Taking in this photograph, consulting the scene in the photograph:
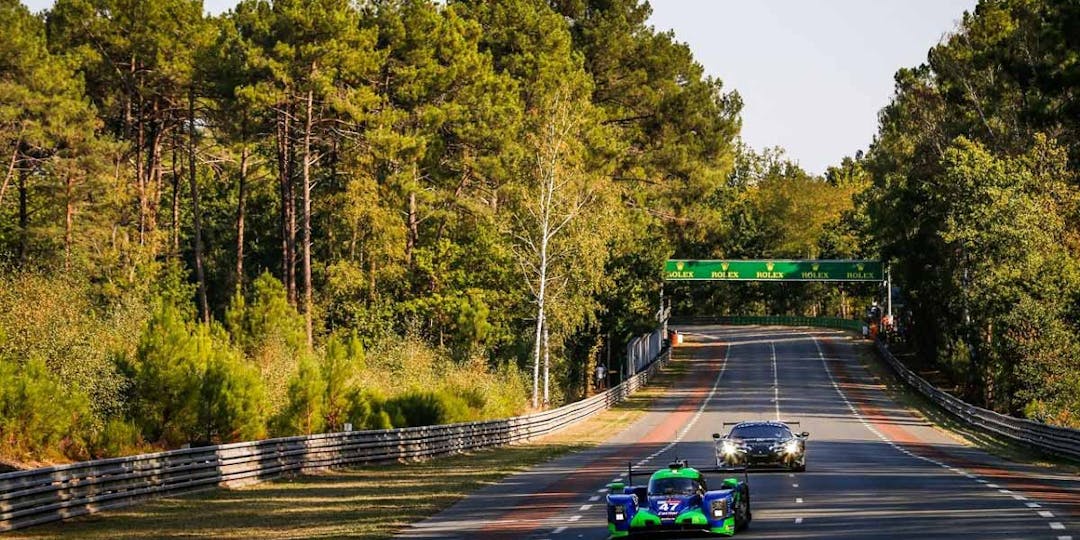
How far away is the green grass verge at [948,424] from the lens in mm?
46266

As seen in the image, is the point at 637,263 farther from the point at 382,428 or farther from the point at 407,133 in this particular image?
the point at 382,428

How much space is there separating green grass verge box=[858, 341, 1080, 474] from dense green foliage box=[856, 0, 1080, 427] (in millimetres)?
2418

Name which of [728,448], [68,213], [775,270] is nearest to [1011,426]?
[728,448]

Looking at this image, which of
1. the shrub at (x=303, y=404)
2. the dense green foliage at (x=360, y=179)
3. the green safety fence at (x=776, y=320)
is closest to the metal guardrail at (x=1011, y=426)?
the dense green foliage at (x=360, y=179)

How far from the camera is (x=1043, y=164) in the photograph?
77.2 m

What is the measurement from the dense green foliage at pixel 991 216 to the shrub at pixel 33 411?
91.6 feet

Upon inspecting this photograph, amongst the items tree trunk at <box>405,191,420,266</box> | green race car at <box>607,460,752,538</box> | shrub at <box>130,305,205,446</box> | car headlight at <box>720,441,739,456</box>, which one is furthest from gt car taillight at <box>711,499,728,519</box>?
tree trunk at <box>405,191,420,266</box>

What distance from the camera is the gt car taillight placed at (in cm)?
2334

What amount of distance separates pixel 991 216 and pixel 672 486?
54749mm

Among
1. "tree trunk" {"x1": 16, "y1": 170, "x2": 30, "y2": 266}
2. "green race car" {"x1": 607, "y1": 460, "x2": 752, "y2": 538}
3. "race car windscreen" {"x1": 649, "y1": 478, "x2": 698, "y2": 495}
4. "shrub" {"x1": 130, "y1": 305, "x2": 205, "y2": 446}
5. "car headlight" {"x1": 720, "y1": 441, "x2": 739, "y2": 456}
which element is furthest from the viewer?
"tree trunk" {"x1": 16, "y1": 170, "x2": 30, "y2": 266}

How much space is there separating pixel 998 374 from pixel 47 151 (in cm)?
4680

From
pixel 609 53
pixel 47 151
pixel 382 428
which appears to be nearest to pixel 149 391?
pixel 382 428

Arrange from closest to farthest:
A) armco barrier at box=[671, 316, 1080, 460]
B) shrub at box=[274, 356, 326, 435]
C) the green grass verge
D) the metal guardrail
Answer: shrub at box=[274, 356, 326, 435] < the metal guardrail < armco barrier at box=[671, 316, 1080, 460] < the green grass verge

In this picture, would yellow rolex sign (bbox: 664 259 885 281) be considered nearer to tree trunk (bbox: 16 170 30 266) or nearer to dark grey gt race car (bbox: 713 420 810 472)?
tree trunk (bbox: 16 170 30 266)
